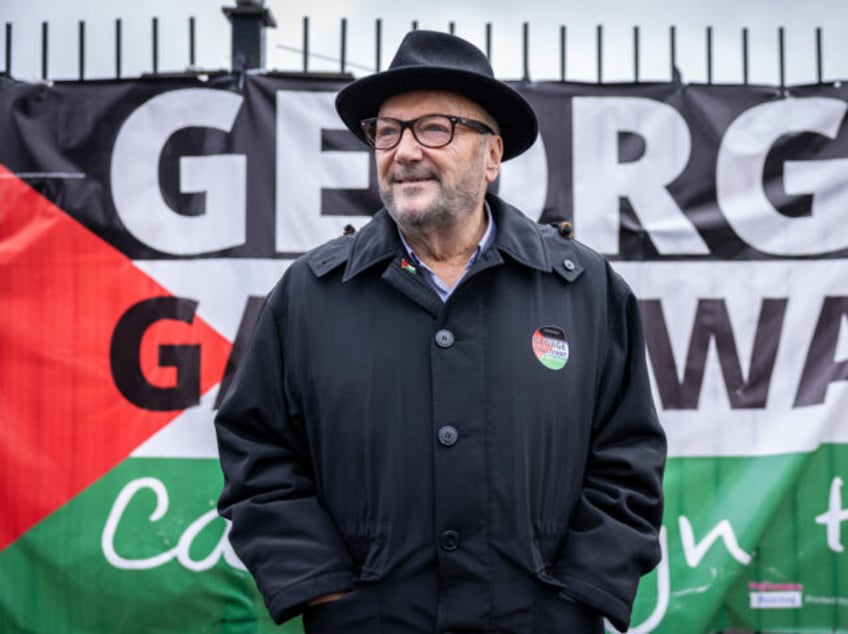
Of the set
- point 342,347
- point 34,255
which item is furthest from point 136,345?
point 342,347

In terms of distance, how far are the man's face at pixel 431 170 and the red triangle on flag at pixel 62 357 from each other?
2139 millimetres

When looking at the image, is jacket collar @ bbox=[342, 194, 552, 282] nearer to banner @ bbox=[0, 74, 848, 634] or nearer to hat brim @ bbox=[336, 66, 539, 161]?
hat brim @ bbox=[336, 66, 539, 161]

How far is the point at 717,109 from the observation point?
4113 millimetres

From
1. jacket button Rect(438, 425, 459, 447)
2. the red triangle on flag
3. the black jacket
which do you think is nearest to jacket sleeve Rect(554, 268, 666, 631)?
A: the black jacket

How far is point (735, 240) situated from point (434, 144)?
241 cm

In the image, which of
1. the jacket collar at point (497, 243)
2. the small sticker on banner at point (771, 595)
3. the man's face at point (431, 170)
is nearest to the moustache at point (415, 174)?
the man's face at point (431, 170)

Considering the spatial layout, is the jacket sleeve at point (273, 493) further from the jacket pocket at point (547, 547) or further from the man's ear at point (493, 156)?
the man's ear at point (493, 156)

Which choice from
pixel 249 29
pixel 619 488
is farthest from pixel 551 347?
pixel 249 29

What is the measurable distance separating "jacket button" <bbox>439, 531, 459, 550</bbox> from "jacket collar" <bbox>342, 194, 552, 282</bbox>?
0.62 m

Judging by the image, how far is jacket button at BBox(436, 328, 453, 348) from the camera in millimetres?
1999

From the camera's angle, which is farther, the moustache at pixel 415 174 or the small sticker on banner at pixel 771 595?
the small sticker on banner at pixel 771 595

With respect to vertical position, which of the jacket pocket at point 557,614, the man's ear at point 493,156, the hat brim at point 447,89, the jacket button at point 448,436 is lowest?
the jacket pocket at point 557,614

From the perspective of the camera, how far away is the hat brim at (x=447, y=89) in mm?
2109

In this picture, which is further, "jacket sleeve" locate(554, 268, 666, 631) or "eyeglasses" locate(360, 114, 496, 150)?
"eyeglasses" locate(360, 114, 496, 150)
